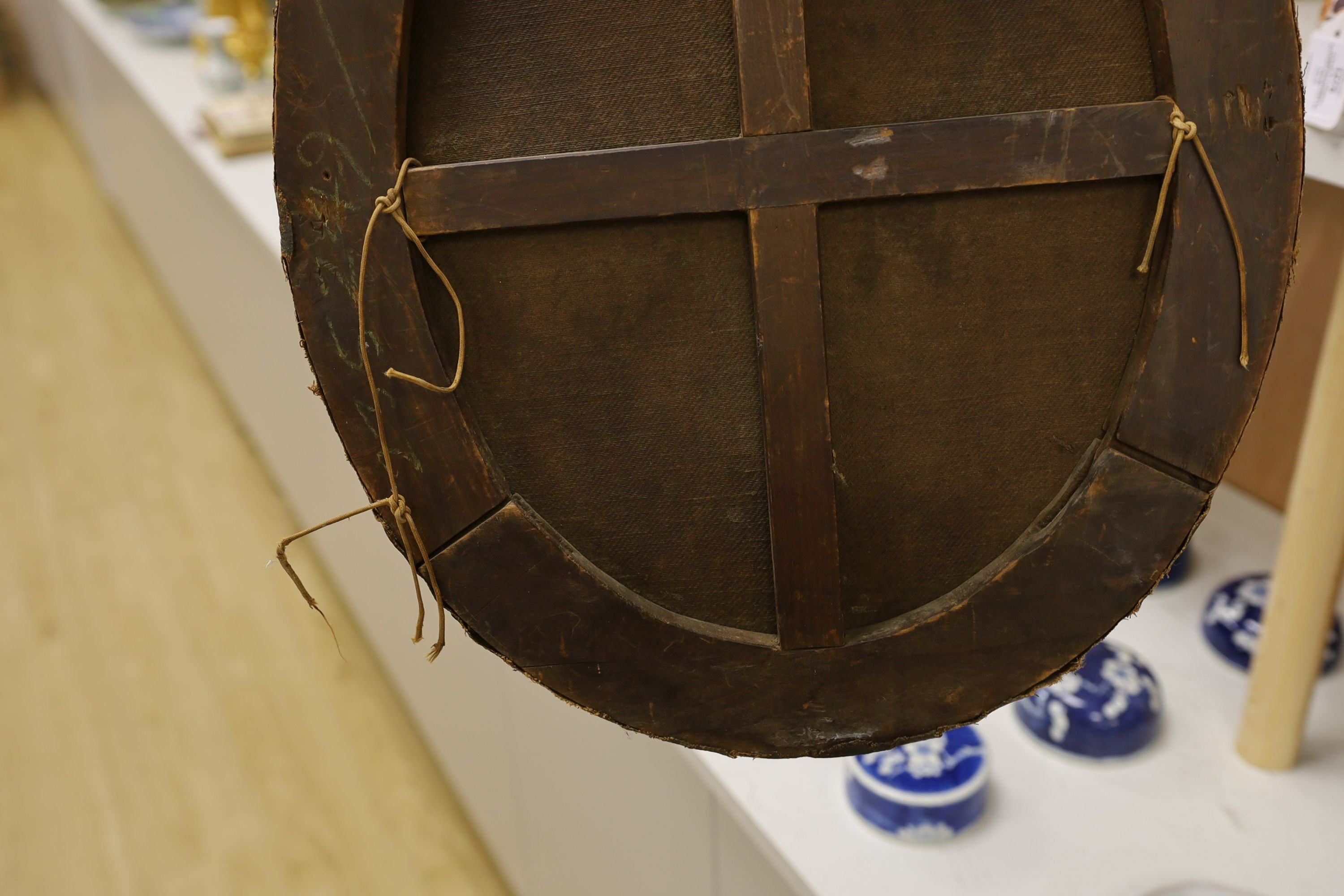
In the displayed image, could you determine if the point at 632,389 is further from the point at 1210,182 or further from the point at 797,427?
the point at 1210,182

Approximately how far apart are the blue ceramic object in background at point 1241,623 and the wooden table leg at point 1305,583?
0.15 m

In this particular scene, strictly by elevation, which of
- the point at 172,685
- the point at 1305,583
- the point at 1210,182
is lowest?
the point at 172,685

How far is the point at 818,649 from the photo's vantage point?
0.62 metres

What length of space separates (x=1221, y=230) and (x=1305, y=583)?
2.16 ft

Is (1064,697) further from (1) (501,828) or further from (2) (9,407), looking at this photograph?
(2) (9,407)

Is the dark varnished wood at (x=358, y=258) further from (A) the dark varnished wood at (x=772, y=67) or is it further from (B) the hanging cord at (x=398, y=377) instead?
(A) the dark varnished wood at (x=772, y=67)

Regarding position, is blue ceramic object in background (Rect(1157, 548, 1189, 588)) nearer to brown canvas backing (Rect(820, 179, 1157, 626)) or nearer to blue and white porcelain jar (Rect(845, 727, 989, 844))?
blue and white porcelain jar (Rect(845, 727, 989, 844))

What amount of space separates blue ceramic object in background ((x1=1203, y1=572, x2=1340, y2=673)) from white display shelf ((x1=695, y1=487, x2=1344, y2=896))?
0.07m

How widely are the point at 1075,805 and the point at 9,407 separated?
3237 millimetres

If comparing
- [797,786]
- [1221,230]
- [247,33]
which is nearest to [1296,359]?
[797,786]

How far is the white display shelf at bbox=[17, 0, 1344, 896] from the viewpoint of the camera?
40.9 inches

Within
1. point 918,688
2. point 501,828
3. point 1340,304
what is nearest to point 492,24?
point 918,688

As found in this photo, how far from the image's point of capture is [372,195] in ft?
1.80

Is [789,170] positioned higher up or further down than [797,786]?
higher up
